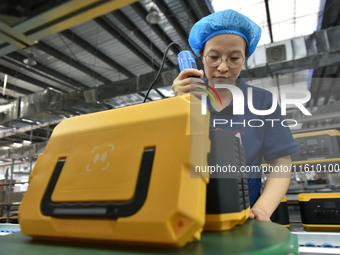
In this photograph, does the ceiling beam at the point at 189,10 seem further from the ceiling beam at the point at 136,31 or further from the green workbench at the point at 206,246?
the green workbench at the point at 206,246

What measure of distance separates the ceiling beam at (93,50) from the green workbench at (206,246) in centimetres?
440

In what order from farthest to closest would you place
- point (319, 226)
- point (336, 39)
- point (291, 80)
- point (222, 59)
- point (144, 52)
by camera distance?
1. point (291, 80)
2. point (144, 52)
3. point (336, 39)
4. point (319, 226)
5. point (222, 59)

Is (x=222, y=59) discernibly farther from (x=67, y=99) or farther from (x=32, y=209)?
(x=67, y=99)

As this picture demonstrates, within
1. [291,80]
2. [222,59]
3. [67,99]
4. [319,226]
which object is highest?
[291,80]

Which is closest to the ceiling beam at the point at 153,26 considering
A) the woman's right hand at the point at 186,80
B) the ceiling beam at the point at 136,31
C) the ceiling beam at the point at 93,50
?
the ceiling beam at the point at 136,31

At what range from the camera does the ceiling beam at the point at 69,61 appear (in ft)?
14.9

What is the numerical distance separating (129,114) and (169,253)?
9.2 inches

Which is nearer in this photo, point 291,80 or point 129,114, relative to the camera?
point 129,114

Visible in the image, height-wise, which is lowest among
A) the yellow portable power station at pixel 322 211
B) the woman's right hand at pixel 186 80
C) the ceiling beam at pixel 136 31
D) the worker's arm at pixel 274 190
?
the yellow portable power station at pixel 322 211

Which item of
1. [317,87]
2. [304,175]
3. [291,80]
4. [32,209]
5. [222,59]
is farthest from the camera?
[317,87]

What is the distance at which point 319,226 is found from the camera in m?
1.91

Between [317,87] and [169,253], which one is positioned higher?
[317,87]

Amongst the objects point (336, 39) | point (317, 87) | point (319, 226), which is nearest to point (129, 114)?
point (319, 226)

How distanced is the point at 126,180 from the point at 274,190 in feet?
1.69
